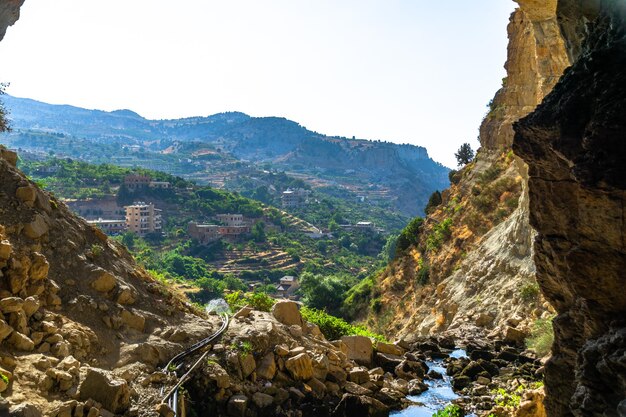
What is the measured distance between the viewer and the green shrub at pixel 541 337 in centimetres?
1639

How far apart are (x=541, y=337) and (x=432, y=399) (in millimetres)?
4704

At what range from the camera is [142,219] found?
8250cm

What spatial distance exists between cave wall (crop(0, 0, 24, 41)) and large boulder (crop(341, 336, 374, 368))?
1309cm

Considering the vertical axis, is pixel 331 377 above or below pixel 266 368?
below

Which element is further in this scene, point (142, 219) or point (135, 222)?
point (142, 219)

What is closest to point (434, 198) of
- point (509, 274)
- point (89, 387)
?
point (509, 274)

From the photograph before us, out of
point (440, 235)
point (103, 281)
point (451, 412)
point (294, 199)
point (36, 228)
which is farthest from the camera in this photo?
point (294, 199)

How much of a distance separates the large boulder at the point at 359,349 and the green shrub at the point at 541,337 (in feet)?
16.3

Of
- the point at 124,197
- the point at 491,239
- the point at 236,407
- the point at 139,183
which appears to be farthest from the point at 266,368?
the point at 139,183

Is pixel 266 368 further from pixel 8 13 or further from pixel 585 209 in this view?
pixel 8 13

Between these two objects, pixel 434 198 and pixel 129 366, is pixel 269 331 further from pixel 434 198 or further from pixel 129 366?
pixel 434 198

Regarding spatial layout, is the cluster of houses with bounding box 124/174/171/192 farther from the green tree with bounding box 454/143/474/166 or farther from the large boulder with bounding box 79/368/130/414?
the large boulder with bounding box 79/368/130/414

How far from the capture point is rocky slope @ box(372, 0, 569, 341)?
69.0 feet

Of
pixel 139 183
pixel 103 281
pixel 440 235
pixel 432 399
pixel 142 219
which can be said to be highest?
pixel 440 235
